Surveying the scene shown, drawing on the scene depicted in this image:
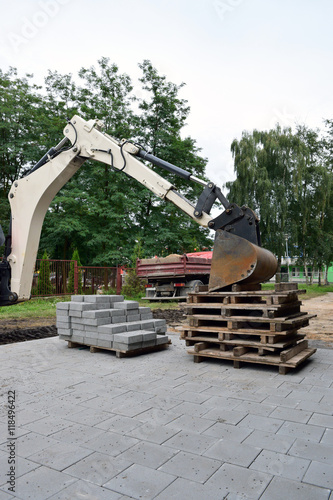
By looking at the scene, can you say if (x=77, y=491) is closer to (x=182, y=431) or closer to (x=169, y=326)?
(x=182, y=431)

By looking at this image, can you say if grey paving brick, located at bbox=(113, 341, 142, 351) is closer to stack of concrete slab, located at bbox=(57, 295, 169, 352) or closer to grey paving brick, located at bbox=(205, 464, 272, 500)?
stack of concrete slab, located at bbox=(57, 295, 169, 352)

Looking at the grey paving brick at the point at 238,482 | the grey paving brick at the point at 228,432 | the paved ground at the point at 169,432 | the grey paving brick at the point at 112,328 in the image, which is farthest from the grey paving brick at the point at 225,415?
the grey paving brick at the point at 112,328

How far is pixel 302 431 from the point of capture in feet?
11.9

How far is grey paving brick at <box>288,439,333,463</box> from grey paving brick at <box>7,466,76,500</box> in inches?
71.7

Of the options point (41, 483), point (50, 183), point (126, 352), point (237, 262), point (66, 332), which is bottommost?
point (41, 483)

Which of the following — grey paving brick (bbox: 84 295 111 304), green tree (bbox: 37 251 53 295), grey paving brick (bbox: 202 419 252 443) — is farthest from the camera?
green tree (bbox: 37 251 53 295)

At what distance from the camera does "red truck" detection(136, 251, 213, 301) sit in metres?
16.2

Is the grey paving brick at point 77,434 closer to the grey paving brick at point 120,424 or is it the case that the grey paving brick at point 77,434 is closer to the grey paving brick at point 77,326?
the grey paving brick at point 120,424

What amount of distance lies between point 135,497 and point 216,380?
2.92 meters

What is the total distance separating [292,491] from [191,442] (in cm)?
100

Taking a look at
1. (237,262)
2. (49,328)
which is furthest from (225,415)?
(49,328)

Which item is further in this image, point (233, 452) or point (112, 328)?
point (112, 328)

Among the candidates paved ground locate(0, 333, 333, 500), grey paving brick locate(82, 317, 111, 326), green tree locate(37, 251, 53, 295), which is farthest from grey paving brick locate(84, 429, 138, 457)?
green tree locate(37, 251, 53, 295)

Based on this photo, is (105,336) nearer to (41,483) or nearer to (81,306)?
(81,306)
